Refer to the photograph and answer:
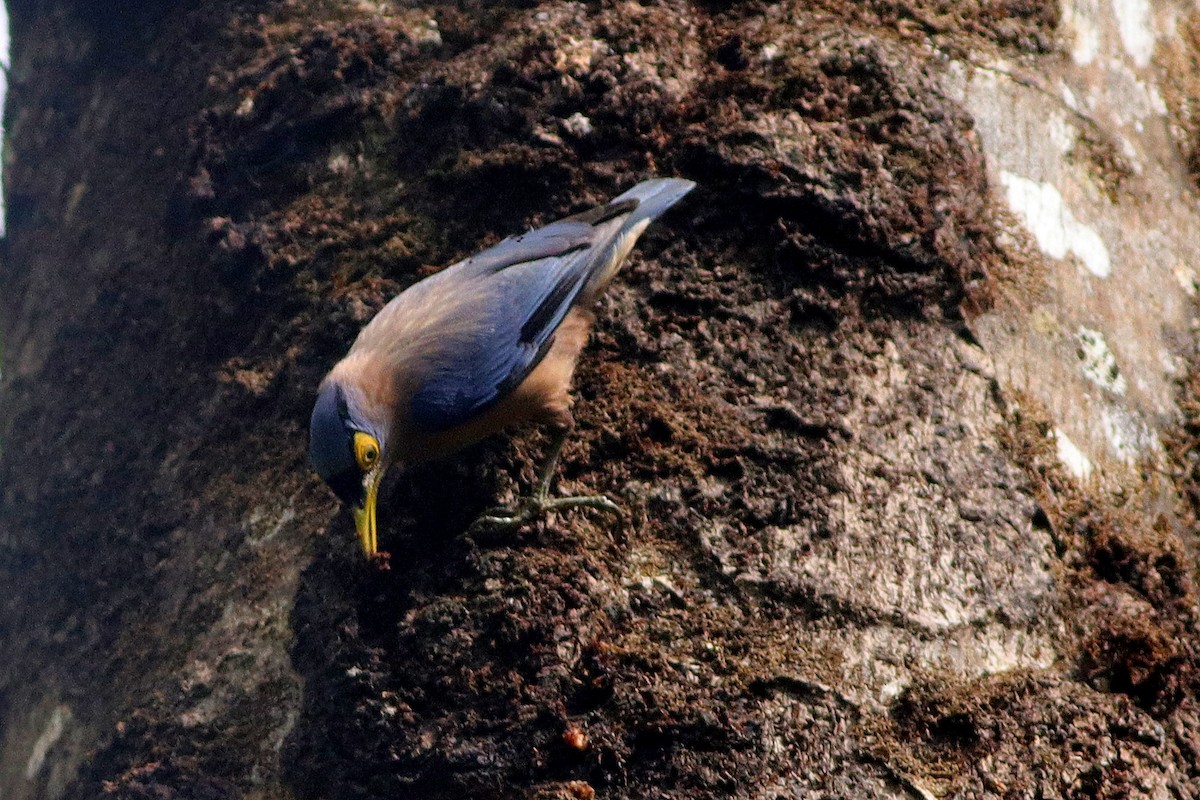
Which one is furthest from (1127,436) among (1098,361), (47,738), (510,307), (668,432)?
(47,738)

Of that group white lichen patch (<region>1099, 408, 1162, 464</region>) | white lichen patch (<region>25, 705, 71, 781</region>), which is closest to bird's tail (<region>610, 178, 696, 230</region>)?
white lichen patch (<region>1099, 408, 1162, 464</region>)

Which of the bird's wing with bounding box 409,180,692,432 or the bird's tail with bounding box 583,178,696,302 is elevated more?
the bird's tail with bounding box 583,178,696,302

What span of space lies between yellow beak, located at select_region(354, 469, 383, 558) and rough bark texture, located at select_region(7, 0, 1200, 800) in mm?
90

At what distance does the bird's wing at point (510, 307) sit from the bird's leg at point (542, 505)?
48 cm

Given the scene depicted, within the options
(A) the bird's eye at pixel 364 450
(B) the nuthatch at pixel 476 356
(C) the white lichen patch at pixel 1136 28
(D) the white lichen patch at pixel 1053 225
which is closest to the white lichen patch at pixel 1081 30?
(C) the white lichen patch at pixel 1136 28

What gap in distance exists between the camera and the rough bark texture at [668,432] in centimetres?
271

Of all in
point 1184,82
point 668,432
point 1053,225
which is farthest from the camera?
point 1184,82

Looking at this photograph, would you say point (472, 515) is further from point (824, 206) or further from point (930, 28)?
point (930, 28)

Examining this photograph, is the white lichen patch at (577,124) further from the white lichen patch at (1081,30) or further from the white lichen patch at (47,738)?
the white lichen patch at (47,738)

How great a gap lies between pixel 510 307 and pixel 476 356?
232 millimetres

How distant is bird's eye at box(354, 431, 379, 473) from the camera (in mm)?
3176

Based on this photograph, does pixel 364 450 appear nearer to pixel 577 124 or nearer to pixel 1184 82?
pixel 577 124

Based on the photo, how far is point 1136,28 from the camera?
13.0 ft

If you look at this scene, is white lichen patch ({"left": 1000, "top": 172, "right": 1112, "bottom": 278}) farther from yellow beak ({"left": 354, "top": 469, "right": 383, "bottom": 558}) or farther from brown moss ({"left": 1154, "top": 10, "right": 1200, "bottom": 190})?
yellow beak ({"left": 354, "top": 469, "right": 383, "bottom": 558})
